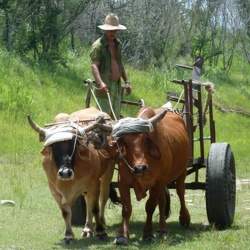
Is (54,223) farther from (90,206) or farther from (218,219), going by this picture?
(218,219)

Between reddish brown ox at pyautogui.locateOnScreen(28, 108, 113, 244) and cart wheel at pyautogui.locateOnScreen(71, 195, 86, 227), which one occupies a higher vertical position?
reddish brown ox at pyautogui.locateOnScreen(28, 108, 113, 244)

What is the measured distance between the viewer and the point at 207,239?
770 centimetres

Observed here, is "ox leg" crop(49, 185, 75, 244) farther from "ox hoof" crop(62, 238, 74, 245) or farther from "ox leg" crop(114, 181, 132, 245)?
"ox leg" crop(114, 181, 132, 245)

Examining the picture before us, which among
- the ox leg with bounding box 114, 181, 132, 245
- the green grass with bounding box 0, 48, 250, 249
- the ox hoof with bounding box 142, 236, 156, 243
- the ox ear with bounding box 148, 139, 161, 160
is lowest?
the green grass with bounding box 0, 48, 250, 249

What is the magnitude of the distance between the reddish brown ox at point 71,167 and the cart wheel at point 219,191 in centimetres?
111

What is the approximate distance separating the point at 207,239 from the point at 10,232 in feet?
6.60

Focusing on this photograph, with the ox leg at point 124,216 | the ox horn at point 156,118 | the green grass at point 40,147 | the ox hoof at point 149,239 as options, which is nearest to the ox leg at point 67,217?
the green grass at point 40,147

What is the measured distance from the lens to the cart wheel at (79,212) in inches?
344

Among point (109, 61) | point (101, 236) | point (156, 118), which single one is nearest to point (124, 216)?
point (101, 236)

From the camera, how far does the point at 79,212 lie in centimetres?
874

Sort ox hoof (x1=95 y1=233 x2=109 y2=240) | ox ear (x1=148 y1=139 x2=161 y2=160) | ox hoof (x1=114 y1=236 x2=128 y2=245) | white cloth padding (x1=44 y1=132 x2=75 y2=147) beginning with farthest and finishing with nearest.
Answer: ox hoof (x1=95 y1=233 x2=109 y2=240)
ox ear (x1=148 y1=139 x2=161 y2=160)
ox hoof (x1=114 y1=236 x2=128 y2=245)
white cloth padding (x1=44 y1=132 x2=75 y2=147)

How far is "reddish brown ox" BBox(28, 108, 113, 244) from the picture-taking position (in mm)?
7449

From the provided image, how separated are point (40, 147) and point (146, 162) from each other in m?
6.73

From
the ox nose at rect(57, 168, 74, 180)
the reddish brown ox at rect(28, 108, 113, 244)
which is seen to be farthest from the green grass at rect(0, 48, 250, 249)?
the ox nose at rect(57, 168, 74, 180)
